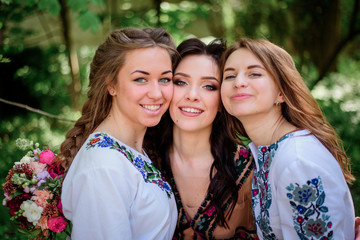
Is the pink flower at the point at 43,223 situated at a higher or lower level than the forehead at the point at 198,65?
lower

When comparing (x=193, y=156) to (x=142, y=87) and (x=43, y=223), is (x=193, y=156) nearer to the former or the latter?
(x=142, y=87)

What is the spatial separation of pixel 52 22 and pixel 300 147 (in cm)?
596

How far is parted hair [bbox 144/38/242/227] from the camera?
2889 mm

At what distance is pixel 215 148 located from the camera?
10.1 ft

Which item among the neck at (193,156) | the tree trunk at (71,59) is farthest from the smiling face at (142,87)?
the tree trunk at (71,59)

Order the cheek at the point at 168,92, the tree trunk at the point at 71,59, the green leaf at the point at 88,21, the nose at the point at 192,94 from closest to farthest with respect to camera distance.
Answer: the cheek at the point at 168,92, the nose at the point at 192,94, the green leaf at the point at 88,21, the tree trunk at the point at 71,59

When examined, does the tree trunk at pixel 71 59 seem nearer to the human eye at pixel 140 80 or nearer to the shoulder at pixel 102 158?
the human eye at pixel 140 80

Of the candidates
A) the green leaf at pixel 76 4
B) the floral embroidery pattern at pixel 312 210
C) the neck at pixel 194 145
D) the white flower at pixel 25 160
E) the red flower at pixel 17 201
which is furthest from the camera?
the green leaf at pixel 76 4

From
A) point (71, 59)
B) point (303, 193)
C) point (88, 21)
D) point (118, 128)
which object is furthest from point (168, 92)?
point (71, 59)

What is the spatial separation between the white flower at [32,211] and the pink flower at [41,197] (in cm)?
3

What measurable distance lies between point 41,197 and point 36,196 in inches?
1.7

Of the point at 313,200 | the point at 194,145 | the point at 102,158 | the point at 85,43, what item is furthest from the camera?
the point at 85,43

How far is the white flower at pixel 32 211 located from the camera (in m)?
2.23

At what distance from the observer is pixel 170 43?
8.57 feet
